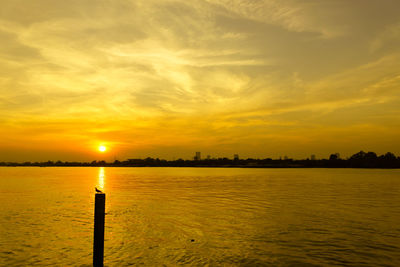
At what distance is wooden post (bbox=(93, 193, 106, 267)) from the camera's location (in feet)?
51.4

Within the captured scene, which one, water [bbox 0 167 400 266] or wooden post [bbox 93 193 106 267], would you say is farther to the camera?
water [bbox 0 167 400 266]

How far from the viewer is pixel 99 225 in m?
15.8

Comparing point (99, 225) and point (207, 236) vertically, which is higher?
point (99, 225)

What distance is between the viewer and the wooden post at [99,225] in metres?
15.7

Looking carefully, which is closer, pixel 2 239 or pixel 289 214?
pixel 2 239

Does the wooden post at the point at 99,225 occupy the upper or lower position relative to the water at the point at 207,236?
upper

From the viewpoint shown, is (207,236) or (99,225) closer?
(99,225)

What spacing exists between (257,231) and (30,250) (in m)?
16.8

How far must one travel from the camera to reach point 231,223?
95.0 feet

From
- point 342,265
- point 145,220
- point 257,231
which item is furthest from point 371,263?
point 145,220

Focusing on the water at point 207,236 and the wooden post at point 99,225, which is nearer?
the wooden post at point 99,225

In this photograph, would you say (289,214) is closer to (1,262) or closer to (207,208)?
(207,208)

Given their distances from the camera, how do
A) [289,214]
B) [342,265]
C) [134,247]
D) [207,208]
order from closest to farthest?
1. [342,265]
2. [134,247]
3. [289,214]
4. [207,208]

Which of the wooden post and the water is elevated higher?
the wooden post
